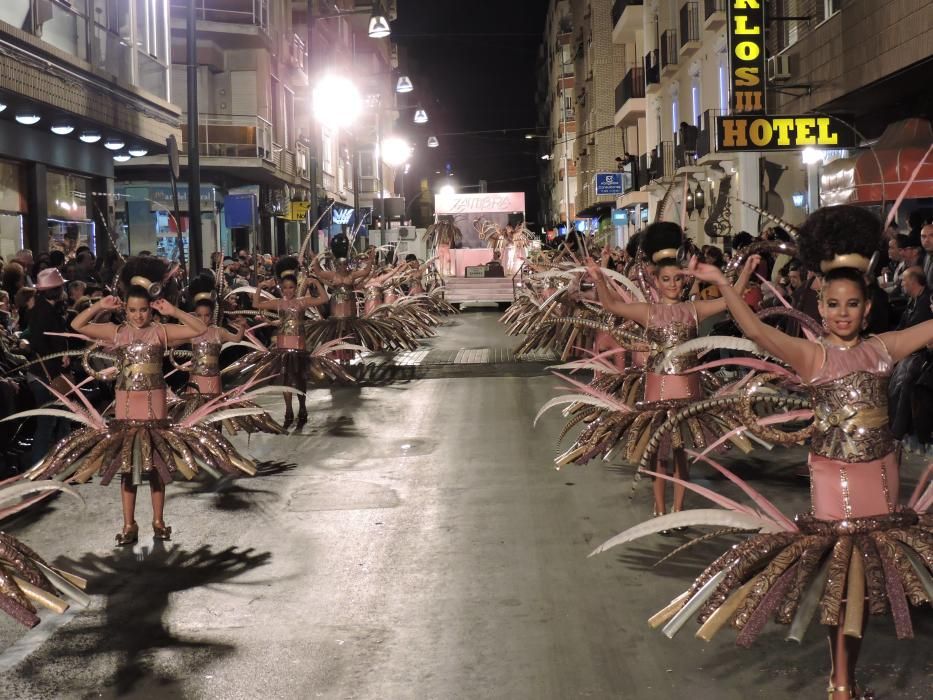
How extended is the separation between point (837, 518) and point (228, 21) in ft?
126

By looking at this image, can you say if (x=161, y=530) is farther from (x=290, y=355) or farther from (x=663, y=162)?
(x=663, y=162)

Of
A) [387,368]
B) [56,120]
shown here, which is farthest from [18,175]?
[387,368]

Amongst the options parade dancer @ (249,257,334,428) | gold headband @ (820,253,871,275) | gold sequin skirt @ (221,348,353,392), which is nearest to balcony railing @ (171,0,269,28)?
parade dancer @ (249,257,334,428)

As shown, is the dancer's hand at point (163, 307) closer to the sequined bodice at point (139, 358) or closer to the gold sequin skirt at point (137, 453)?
the sequined bodice at point (139, 358)

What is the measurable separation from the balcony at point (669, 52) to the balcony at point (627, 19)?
26.2 feet

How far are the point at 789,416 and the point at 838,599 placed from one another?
110 centimetres

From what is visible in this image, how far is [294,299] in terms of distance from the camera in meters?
15.6

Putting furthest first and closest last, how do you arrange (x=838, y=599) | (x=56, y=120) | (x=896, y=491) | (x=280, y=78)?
(x=280, y=78) → (x=56, y=120) → (x=896, y=491) → (x=838, y=599)

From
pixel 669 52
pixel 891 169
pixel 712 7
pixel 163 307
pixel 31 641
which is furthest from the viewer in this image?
pixel 669 52

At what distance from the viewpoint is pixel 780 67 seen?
2578 centimetres

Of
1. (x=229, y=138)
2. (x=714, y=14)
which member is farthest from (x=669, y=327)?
(x=229, y=138)

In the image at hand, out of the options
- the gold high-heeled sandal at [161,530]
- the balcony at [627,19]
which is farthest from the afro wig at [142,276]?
the balcony at [627,19]

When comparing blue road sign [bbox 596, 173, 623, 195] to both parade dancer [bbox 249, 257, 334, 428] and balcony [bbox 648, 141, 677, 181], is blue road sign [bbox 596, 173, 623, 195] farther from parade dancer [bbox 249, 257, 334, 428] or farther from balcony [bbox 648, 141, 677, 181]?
parade dancer [bbox 249, 257, 334, 428]

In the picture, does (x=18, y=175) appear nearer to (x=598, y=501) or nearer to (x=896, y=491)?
(x=598, y=501)
